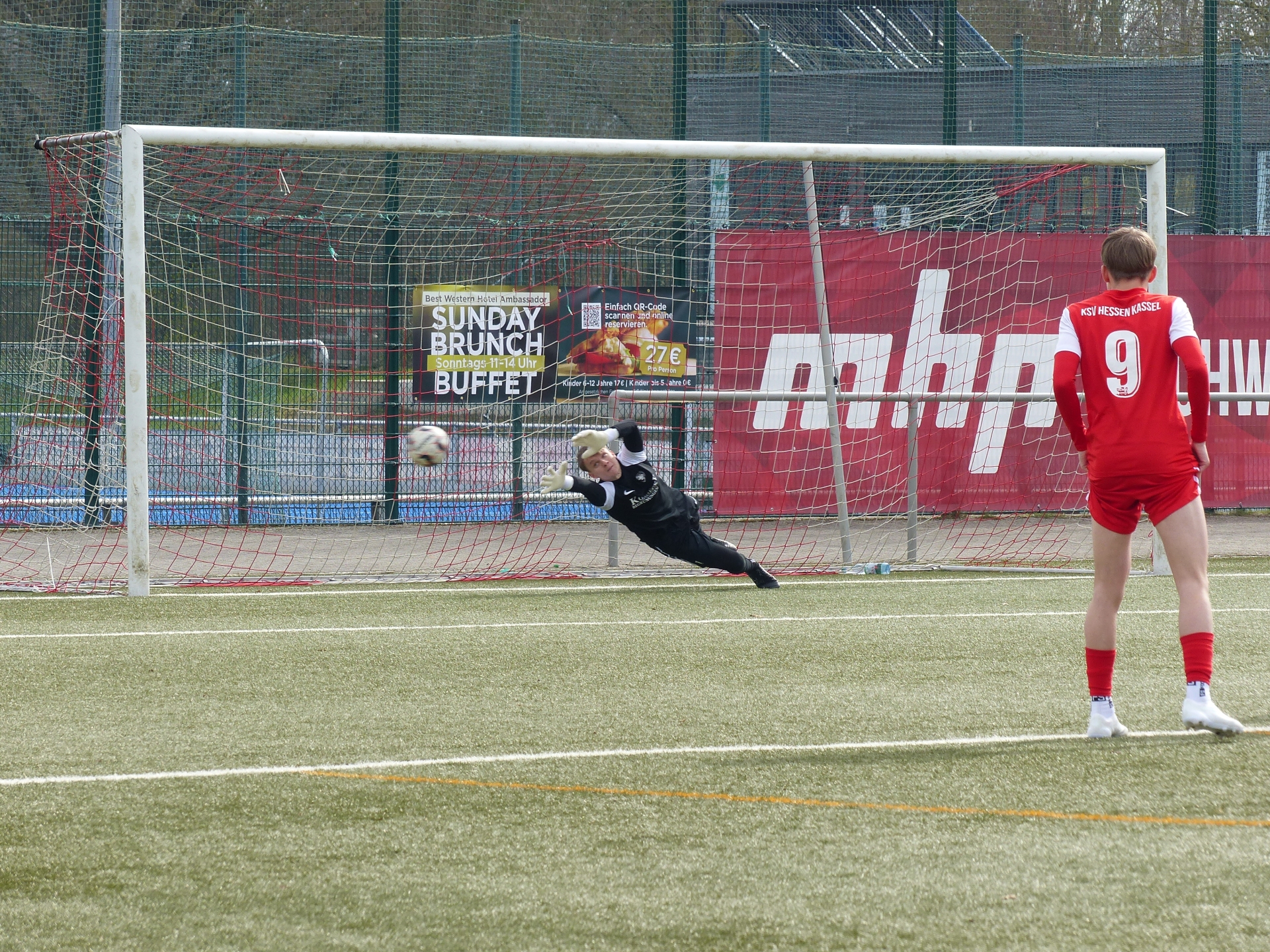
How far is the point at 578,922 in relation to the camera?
2.78m

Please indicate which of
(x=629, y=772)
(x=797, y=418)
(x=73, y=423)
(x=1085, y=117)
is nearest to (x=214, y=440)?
(x=73, y=423)

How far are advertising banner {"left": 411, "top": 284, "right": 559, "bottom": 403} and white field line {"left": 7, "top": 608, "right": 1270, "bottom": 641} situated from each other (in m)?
4.64

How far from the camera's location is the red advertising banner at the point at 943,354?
36.8 ft

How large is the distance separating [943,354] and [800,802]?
28.3ft

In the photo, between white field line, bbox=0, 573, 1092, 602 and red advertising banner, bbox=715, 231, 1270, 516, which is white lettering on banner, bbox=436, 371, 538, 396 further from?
white field line, bbox=0, 573, 1092, 602

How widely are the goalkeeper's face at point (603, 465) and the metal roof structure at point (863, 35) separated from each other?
18.8 ft

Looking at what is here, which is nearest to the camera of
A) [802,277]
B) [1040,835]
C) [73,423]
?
[1040,835]

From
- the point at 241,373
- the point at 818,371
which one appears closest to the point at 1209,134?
the point at 818,371

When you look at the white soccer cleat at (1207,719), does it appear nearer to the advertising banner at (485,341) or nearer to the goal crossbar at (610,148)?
the goal crossbar at (610,148)

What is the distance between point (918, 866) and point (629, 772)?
1.09 metres

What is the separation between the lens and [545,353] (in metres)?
11.6

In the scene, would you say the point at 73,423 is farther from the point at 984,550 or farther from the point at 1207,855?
the point at 1207,855

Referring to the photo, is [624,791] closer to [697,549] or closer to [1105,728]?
[1105,728]

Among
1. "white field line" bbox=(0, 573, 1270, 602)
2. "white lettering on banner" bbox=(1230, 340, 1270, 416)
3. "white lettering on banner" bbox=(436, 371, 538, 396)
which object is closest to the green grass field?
"white field line" bbox=(0, 573, 1270, 602)
